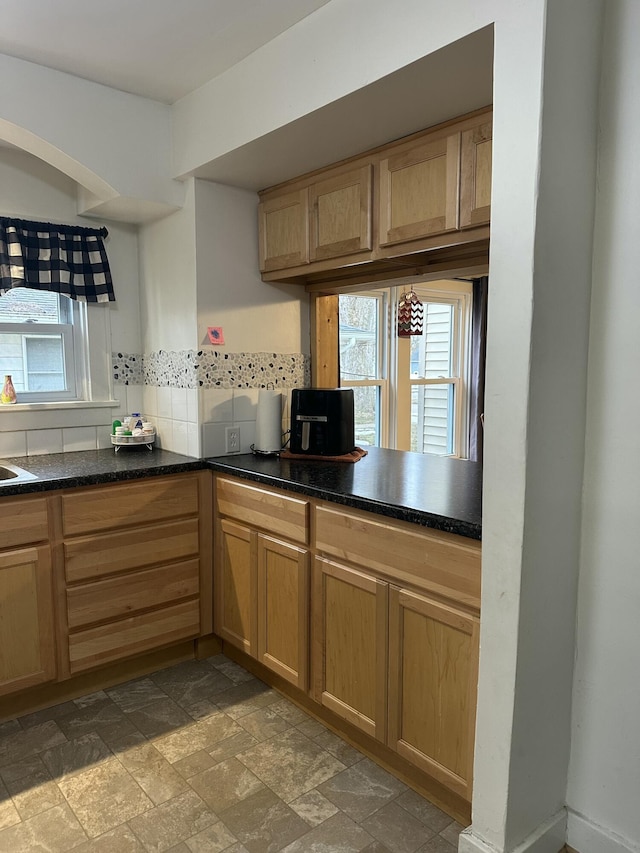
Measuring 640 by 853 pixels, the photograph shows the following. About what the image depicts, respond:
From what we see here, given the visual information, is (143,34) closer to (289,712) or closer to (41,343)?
(41,343)

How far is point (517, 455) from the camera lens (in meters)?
1.44

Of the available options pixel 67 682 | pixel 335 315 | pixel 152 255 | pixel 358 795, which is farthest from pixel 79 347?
pixel 358 795

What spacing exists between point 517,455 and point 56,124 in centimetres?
209

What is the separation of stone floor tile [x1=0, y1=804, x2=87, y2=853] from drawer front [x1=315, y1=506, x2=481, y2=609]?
1060mm

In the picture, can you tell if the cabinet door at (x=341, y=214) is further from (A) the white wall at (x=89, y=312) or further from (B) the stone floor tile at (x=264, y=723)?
(B) the stone floor tile at (x=264, y=723)

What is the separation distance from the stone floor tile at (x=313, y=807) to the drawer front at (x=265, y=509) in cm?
77

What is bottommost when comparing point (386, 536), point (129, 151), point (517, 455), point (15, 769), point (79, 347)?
point (15, 769)

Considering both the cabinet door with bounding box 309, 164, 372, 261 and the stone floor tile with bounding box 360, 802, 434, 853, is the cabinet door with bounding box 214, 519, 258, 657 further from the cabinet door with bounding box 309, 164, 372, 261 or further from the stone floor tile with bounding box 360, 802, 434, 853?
the cabinet door with bounding box 309, 164, 372, 261

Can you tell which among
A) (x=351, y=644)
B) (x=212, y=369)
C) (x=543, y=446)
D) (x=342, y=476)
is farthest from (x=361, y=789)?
(x=212, y=369)

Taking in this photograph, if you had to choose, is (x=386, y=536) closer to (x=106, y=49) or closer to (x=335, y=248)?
(x=335, y=248)

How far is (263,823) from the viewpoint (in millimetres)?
1740

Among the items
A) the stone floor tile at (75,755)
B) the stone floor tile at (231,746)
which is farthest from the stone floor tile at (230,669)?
the stone floor tile at (75,755)

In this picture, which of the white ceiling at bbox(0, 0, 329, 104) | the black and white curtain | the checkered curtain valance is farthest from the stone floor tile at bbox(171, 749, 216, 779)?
the black and white curtain

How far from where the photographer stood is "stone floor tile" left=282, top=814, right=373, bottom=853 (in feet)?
5.42
